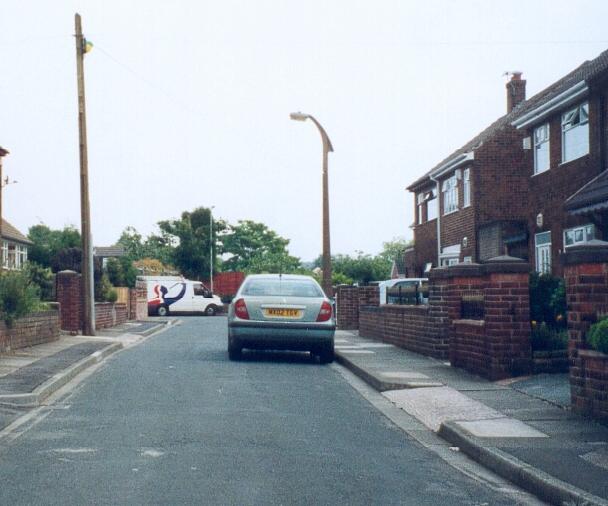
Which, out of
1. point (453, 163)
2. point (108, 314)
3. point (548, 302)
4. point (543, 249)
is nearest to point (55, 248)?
point (108, 314)

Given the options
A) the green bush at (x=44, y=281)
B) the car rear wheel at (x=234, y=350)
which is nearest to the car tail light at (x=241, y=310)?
the car rear wheel at (x=234, y=350)

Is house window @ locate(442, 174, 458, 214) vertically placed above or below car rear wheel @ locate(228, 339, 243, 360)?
above

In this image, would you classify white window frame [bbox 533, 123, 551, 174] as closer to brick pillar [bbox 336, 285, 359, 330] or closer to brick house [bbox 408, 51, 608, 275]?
brick house [bbox 408, 51, 608, 275]

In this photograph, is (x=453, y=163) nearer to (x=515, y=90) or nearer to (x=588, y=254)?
(x=515, y=90)

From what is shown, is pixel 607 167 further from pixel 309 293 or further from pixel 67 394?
pixel 67 394

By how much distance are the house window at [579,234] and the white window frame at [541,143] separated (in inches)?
85.8

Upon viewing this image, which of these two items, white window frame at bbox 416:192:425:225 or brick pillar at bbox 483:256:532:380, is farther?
white window frame at bbox 416:192:425:225

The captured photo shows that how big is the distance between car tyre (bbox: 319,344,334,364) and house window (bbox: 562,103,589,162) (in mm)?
9168

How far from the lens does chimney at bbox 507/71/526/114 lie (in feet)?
118

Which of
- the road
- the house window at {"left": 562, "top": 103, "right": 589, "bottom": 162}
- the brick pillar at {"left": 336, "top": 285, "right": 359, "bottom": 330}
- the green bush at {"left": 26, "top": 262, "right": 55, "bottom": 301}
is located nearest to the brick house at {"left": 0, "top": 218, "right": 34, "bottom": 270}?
the green bush at {"left": 26, "top": 262, "right": 55, "bottom": 301}

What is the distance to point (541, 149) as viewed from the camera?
24844 millimetres

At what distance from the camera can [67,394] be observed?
11.4m

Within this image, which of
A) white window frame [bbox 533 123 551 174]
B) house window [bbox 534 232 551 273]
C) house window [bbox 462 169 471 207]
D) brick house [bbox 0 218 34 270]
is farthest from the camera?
brick house [bbox 0 218 34 270]

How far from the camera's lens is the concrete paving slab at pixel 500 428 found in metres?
8.19
